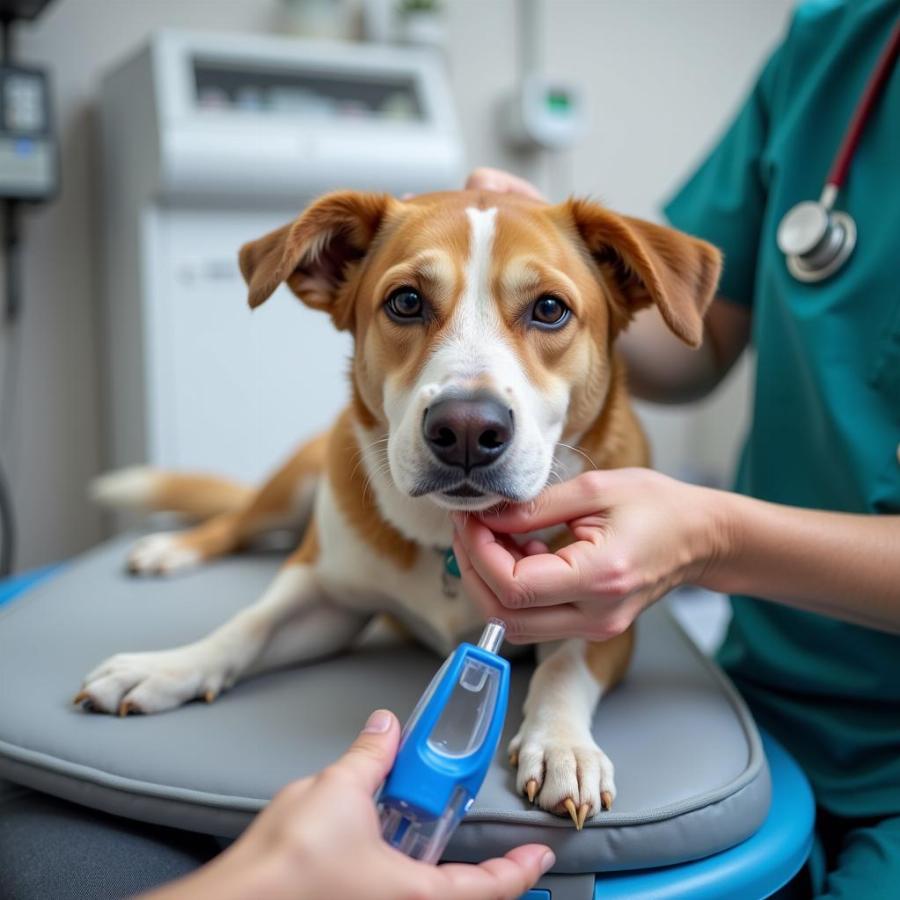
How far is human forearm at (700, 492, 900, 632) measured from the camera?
0.76 m

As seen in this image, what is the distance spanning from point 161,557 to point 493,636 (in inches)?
25.5

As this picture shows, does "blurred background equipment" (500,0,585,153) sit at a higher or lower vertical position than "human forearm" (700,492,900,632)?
higher

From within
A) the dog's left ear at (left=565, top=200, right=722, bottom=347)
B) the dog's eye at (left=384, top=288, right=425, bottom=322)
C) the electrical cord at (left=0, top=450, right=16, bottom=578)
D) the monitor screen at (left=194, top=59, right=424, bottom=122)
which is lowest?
the electrical cord at (left=0, top=450, right=16, bottom=578)

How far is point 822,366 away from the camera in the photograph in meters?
0.92

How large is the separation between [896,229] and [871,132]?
15 centimetres

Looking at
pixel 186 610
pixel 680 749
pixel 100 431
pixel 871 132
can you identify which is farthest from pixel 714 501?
pixel 100 431

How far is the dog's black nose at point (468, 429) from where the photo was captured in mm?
676

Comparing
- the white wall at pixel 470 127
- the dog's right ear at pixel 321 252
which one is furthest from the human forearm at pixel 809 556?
the white wall at pixel 470 127

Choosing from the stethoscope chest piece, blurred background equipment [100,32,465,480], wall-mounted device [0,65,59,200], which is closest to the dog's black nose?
the stethoscope chest piece

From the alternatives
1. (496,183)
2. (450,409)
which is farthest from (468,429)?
(496,183)

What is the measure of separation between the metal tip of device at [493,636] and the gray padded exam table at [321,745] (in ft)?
0.37

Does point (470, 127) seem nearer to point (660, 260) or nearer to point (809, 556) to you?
point (660, 260)

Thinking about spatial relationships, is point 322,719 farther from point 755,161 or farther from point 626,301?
point 755,161

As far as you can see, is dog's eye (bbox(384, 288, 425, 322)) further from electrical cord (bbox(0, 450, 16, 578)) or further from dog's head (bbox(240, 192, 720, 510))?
electrical cord (bbox(0, 450, 16, 578))
